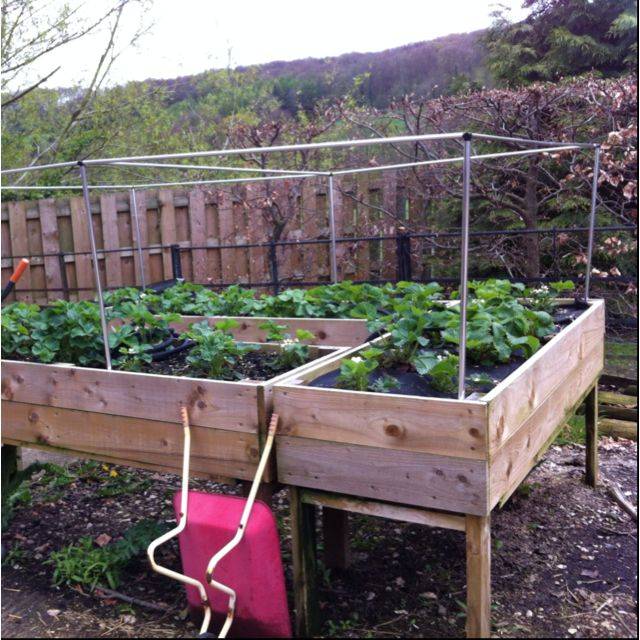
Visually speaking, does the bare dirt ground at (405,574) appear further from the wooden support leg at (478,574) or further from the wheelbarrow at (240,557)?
the wooden support leg at (478,574)

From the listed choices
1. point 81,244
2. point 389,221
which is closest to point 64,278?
point 81,244

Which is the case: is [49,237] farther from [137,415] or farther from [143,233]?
[137,415]

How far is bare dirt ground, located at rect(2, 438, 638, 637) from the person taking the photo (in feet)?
8.39

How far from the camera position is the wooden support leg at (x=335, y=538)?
2.85m

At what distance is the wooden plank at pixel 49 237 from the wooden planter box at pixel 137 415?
5.39 m

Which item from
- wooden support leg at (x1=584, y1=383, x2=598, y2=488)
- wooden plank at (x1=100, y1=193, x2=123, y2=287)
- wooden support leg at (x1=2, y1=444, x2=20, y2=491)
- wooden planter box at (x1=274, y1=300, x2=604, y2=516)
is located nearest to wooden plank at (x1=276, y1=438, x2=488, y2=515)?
wooden planter box at (x1=274, y1=300, x2=604, y2=516)

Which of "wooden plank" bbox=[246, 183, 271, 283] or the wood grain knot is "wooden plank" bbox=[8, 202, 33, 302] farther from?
the wood grain knot

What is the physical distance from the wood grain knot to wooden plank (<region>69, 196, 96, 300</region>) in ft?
21.8

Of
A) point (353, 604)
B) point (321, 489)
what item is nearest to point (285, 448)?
point (321, 489)

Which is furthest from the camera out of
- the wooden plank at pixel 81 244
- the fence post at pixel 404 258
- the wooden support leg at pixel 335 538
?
the wooden plank at pixel 81 244

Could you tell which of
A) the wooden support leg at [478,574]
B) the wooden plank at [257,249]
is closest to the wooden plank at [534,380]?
the wooden support leg at [478,574]

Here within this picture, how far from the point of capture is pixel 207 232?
885 centimetres

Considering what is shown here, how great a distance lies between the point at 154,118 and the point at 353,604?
745 centimetres

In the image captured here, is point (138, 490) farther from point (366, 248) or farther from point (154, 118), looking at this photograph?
point (154, 118)
